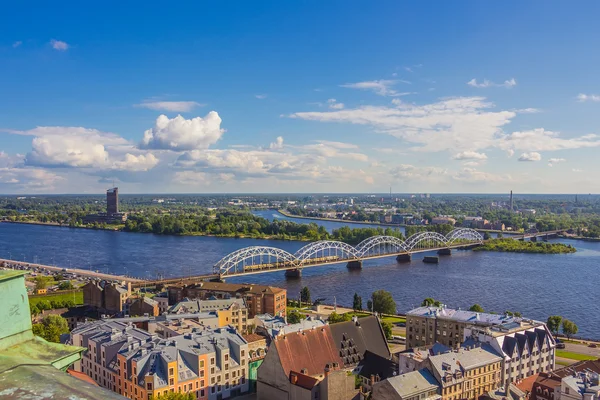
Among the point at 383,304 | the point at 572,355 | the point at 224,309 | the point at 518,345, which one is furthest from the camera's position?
the point at 383,304

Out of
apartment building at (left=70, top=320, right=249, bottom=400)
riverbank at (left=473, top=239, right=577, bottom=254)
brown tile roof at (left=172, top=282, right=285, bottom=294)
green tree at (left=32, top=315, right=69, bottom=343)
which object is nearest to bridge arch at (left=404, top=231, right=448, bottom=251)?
riverbank at (left=473, top=239, right=577, bottom=254)

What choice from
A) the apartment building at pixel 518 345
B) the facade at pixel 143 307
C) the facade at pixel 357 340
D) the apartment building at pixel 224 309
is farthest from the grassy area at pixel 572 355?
the facade at pixel 143 307

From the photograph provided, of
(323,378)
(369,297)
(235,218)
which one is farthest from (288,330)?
(235,218)

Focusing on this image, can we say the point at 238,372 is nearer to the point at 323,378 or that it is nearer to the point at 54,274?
the point at 323,378

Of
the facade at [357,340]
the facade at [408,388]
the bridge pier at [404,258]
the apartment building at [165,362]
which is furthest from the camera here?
the bridge pier at [404,258]

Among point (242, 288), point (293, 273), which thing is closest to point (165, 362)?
point (242, 288)

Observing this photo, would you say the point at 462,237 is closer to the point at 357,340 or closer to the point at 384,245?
the point at 384,245

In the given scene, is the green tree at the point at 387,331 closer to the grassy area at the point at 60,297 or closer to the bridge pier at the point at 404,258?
the grassy area at the point at 60,297
